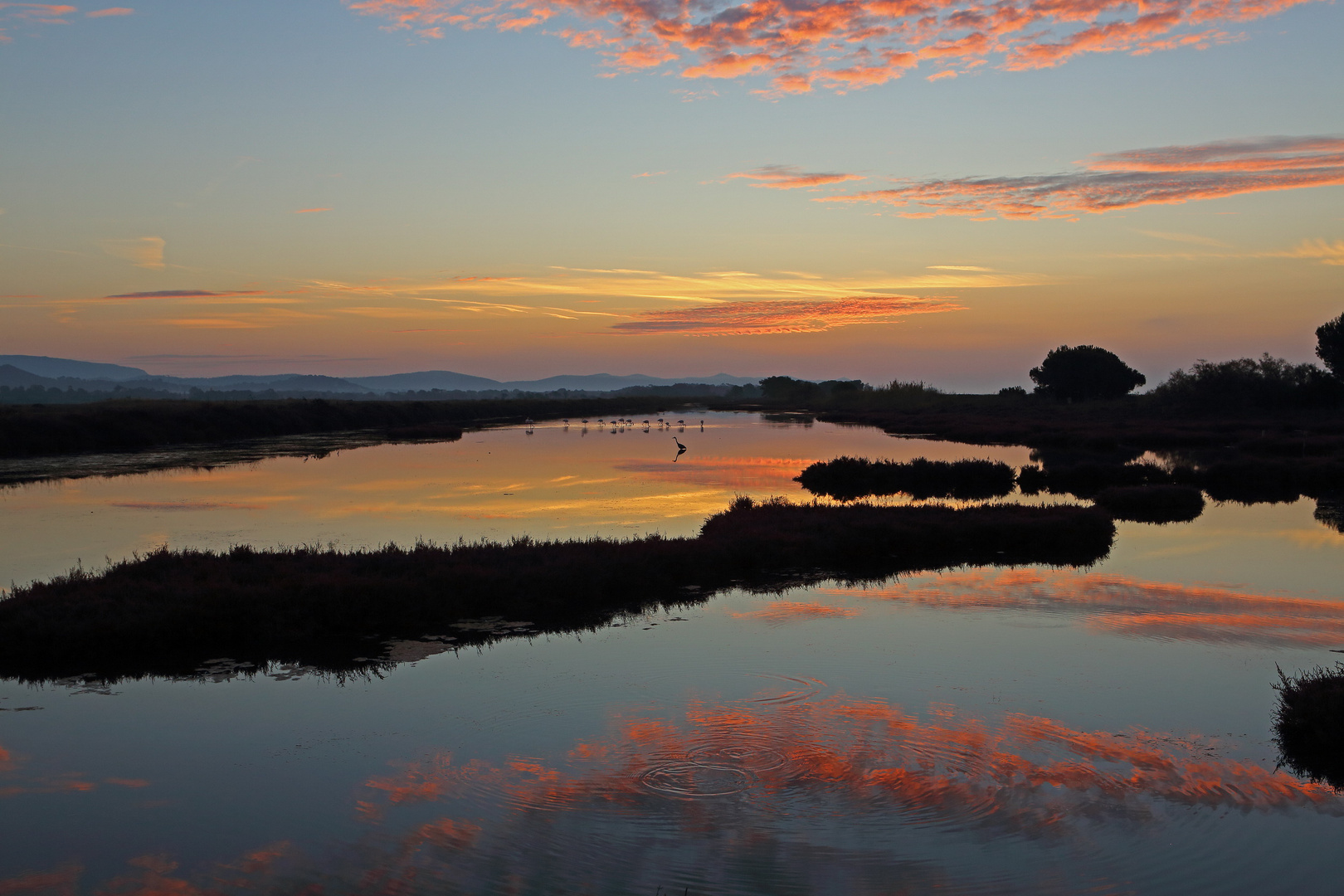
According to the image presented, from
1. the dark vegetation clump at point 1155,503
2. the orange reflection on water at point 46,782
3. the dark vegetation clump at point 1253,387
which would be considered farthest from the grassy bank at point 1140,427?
the orange reflection on water at point 46,782

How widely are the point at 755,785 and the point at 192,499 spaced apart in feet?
93.8

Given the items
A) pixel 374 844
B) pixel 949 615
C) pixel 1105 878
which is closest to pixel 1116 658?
pixel 949 615

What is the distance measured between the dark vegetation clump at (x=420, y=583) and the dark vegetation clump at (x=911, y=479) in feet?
37.8

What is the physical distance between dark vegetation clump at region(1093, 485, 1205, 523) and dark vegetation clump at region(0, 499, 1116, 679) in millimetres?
6952

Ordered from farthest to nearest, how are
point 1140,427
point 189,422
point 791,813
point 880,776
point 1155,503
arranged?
point 189,422 < point 1140,427 < point 1155,503 < point 880,776 < point 791,813

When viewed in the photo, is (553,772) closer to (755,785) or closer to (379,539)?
(755,785)

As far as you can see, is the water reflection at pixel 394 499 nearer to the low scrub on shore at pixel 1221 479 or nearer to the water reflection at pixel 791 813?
the low scrub on shore at pixel 1221 479

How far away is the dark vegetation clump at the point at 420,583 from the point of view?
13.9 meters

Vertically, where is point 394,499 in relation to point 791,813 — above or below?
above

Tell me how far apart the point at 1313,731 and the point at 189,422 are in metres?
70.0

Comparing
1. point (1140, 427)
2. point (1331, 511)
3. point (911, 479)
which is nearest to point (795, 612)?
point (911, 479)

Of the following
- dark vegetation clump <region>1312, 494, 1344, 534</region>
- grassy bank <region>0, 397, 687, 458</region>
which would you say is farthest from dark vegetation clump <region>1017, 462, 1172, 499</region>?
grassy bank <region>0, 397, 687, 458</region>

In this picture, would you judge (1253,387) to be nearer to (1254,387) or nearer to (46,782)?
(1254,387)

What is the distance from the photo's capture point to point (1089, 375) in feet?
356
